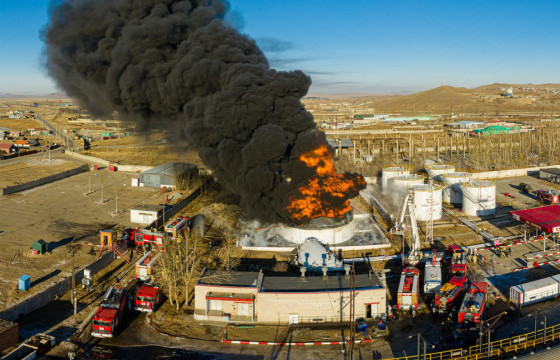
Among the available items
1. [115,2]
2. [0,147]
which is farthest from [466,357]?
[0,147]

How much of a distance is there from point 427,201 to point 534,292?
15.0 m

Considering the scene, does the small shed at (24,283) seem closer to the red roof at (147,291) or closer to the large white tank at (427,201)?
the red roof at (147,291)

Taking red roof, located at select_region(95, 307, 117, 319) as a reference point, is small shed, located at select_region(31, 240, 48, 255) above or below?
above

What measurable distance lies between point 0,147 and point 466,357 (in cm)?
7593

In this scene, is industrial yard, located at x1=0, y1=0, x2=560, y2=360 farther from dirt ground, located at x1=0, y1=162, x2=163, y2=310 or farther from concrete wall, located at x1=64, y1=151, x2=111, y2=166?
concrete wall, located at x1=64, y1=151, x2=111, y2=166

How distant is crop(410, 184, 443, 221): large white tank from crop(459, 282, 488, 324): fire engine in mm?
14589

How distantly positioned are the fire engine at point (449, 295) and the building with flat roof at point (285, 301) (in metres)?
2.68

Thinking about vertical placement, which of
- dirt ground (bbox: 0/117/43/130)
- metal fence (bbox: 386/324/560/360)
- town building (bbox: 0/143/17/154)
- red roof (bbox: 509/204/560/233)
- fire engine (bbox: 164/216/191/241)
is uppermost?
dirt ground (bbox: 0/117/43/130)

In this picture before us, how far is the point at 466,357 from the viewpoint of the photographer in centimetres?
1738

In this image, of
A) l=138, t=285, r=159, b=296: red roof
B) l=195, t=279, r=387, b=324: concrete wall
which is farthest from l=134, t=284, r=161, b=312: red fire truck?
l=195, t=279, r=387, b=324: concrete wall

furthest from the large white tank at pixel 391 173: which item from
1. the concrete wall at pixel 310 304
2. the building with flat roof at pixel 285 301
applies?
the concrete wall at pixel 310 304

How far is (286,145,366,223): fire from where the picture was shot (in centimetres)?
2841

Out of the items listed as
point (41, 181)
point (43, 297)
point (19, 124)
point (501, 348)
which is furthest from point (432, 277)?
point (19, 124)

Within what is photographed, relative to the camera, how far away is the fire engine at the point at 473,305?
20688mm
